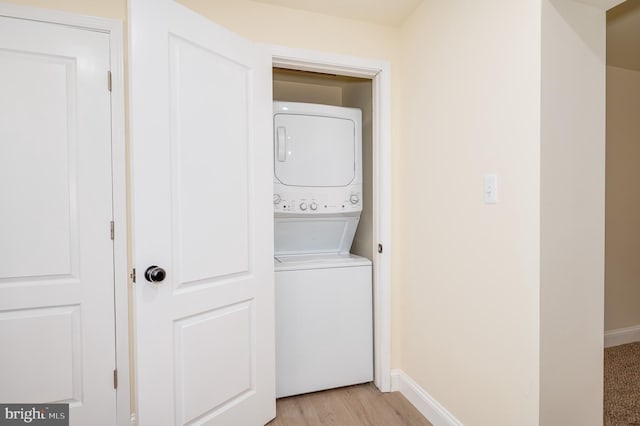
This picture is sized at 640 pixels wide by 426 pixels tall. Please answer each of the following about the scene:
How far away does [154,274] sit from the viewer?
1317mm

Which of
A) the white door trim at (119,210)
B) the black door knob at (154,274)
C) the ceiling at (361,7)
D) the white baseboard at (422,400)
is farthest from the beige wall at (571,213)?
the white door trim at (119,210)

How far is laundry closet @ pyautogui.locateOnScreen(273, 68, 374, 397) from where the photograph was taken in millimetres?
2090

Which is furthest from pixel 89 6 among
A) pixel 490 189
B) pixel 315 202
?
pixel 490 189

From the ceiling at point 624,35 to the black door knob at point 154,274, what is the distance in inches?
111

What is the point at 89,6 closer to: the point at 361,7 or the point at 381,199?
the point at 361,7

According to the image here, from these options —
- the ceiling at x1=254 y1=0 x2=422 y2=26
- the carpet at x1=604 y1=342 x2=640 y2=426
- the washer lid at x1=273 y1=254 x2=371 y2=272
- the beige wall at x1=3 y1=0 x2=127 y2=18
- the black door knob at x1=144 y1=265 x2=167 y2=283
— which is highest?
the ceiling at x1=254 y1=0 x2=422 y2=26

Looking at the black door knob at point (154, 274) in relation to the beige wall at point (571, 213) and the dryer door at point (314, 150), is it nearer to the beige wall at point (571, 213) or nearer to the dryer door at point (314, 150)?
the dryer door at point (314, 150)

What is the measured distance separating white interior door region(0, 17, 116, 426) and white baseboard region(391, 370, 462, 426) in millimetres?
1644

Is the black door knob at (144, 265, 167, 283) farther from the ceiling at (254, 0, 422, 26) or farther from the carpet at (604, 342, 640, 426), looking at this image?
the carpet at (604, 342, 640, 426)

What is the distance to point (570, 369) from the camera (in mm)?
1294

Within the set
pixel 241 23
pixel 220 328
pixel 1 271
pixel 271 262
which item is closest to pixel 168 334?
pixel 220 328

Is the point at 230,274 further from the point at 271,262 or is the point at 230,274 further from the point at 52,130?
the point at 52,130

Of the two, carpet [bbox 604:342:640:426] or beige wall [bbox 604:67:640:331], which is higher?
beige wall [bbox 604:67:640:331]

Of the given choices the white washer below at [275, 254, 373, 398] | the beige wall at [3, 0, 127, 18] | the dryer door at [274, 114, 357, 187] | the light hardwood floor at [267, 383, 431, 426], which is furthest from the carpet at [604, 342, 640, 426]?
the beige wall at [3, 0, 127, 18]
